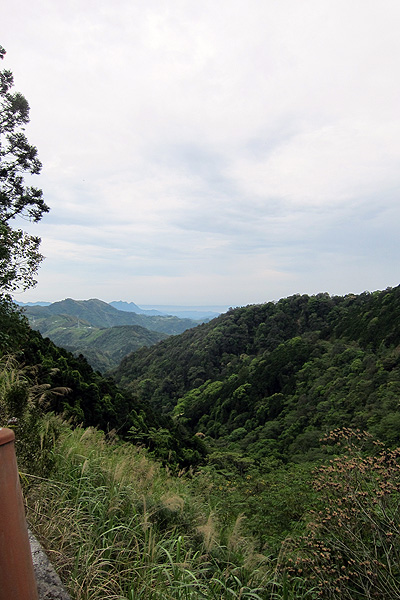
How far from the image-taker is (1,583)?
1.11 meters

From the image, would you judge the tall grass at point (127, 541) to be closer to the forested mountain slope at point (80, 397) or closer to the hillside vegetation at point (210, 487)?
the hillside vegetation at point (210, 487)

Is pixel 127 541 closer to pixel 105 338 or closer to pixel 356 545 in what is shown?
pixel 356 545

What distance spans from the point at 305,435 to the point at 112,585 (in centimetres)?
2423

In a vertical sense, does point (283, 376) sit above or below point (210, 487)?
below

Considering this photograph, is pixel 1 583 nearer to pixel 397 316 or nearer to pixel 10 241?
pixel 10 241

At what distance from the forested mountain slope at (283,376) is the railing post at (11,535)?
16402mm

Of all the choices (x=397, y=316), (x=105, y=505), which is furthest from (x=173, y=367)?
(x=105, y=505)

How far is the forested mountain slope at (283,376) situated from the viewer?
77.2ft

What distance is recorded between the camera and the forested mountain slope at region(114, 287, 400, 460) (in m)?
23.5

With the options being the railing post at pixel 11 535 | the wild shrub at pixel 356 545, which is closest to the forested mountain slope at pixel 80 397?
the wild shrub at pixel 356 545

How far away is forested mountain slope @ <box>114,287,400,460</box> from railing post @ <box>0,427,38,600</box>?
16.4m

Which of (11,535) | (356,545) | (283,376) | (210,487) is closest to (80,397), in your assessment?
(210,487)

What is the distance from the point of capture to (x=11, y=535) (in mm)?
1134

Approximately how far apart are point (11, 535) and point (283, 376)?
39.9m
